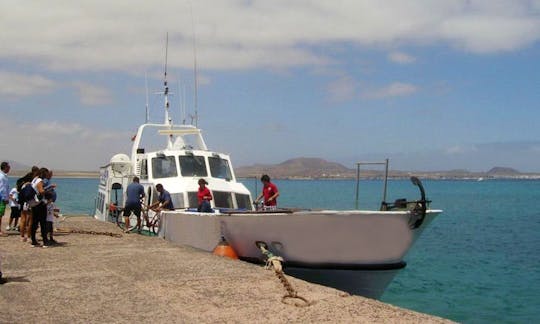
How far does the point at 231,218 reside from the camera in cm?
1177

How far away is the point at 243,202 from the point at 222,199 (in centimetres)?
66

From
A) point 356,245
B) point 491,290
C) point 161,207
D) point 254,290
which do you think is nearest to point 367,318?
point 254,290

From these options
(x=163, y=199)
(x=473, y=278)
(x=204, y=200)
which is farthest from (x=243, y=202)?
(x=473, y=278)

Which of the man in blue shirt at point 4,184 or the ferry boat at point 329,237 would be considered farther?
the man in blue shirt at point 4,184

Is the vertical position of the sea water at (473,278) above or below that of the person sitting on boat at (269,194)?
below

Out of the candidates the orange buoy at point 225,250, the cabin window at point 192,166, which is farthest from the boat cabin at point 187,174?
the orange buoy at point 225,250

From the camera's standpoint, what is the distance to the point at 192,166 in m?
16.2

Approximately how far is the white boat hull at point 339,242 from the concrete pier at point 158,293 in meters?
1.08

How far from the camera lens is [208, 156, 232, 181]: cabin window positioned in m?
16.4

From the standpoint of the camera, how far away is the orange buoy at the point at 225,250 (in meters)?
11.9

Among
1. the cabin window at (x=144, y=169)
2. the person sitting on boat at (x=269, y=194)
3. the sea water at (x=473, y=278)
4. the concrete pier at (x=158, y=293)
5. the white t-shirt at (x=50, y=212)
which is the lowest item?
the sea water at (x=473, y=278)

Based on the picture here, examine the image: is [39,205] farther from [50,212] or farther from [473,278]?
[473,278]

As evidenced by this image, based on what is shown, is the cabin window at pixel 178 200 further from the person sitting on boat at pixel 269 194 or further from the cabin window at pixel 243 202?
the person sitting on boat at pixel 269 194

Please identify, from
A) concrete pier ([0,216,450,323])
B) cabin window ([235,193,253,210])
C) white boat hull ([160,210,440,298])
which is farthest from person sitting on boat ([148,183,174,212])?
white boat hull ([160,210,440,298])
